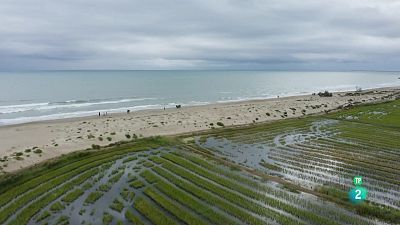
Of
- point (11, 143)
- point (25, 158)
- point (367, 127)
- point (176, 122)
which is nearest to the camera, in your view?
point (25, 158)

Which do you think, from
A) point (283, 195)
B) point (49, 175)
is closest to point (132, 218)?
point (283, 195)

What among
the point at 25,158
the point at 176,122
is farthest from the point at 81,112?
the point at 25,158

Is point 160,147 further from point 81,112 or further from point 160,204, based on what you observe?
point 81,112

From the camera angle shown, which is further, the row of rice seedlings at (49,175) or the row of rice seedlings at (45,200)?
the row of rice seedlings at (49,175)

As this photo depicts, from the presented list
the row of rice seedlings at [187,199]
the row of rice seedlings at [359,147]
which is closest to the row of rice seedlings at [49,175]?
the row of rice seedlings at [187,199]

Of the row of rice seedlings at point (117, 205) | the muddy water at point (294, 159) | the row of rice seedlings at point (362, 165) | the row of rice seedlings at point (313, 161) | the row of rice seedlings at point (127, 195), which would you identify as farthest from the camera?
the row of rice seedlings at point (313, 161)

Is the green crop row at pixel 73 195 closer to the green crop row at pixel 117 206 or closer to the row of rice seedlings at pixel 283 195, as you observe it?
the green crop row at pixel 117 206

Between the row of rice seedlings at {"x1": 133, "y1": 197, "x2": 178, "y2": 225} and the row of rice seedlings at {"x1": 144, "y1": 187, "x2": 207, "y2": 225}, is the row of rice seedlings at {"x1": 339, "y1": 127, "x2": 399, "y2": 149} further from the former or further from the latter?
the row of rice seedlings at {"x1": 133, "y1": 197, "x2": 178, "y2": 225}
